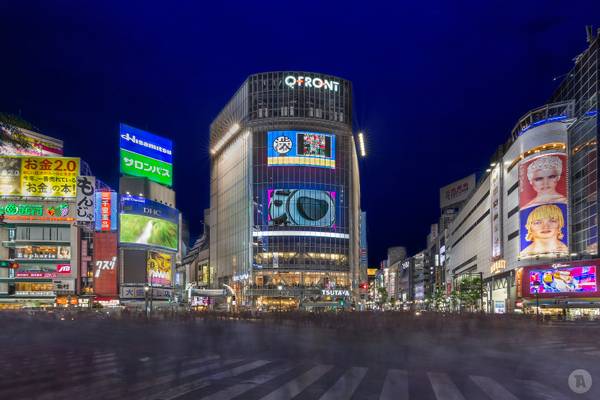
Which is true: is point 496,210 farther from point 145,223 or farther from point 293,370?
point 293,370

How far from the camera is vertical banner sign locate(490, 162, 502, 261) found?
4031 inches

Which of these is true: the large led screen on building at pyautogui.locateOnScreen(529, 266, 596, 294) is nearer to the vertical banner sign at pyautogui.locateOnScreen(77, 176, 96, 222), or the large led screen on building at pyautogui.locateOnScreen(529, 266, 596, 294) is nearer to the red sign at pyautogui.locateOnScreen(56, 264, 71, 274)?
the vertical banner sign at pyautogui.locateOnScreen(77, 176, 96, 222)

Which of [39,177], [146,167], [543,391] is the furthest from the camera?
[146,167]

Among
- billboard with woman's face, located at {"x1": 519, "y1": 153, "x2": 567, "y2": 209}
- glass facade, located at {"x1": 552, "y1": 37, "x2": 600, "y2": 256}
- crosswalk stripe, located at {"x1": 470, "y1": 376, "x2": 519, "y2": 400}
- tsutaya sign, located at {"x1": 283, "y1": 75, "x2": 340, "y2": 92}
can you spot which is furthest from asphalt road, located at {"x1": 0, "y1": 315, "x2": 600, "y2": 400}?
tsutaya sign, located at {"x1": 283, "y1": 75, "x2": 340, "y2": 92}

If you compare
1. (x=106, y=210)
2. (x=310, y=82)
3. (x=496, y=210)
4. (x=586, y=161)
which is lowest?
(x=496, y=210)

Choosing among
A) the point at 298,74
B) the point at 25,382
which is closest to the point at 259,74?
the point at 298,74

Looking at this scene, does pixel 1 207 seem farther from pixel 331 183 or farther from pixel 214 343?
pixel 214 343

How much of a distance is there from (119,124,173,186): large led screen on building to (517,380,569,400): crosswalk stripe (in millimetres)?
110806

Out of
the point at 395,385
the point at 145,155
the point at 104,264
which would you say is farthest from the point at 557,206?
the point at 145,155

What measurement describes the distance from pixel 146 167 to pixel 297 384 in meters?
114

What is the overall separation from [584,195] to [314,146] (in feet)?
231

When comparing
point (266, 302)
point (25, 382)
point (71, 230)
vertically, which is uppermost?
point (71, 230)

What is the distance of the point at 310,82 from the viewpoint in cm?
14138

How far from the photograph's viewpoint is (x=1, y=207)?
10538 cm
